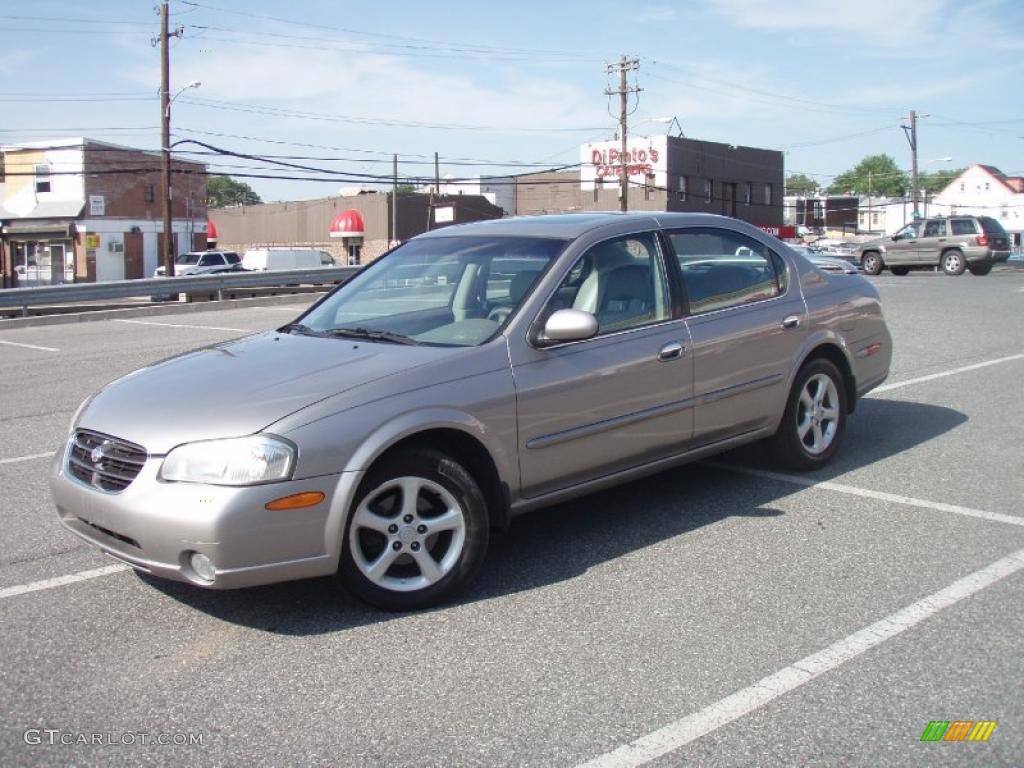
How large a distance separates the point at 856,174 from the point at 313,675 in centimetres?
16623

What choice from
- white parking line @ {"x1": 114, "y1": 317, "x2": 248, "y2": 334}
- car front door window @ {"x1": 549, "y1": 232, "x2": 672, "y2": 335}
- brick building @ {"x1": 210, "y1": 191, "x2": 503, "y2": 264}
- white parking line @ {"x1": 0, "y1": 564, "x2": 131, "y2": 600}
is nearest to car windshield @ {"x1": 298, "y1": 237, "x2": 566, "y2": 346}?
car front door window @ {"x1": 549, "y1": 232, "x2": 672, "y2": 335}

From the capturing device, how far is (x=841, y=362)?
655 cm

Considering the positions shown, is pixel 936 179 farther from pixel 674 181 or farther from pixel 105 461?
pixel 105 461

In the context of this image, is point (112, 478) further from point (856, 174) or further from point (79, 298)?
point (856, 174)

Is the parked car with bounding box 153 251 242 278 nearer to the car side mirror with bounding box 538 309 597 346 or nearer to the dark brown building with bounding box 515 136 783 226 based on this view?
the dark brown building with bounding box 515 136 783 226

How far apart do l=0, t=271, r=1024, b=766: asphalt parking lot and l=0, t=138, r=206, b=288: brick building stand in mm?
50067

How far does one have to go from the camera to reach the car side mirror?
4.66m

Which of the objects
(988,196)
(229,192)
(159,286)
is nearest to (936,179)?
(988,196)

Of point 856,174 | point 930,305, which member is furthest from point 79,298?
point 856,174

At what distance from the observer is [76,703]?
348cm

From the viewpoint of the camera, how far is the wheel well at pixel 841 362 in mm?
6341

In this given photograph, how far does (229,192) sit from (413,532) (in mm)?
167419

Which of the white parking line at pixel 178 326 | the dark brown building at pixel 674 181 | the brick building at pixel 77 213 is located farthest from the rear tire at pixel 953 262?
the brick building at pixel 77 213

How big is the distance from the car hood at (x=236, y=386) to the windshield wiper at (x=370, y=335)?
84 millimetres
